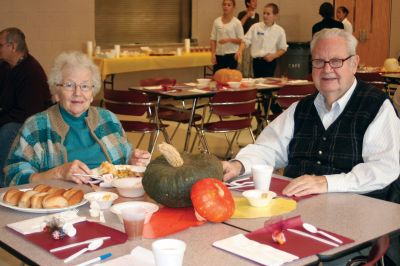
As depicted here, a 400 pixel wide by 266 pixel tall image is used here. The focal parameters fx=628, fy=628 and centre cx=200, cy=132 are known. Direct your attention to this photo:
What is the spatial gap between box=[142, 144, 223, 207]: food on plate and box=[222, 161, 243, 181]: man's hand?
1.13ft

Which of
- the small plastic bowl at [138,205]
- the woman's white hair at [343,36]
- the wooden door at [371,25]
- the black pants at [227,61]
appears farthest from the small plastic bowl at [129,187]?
the wooden door at [371,25]

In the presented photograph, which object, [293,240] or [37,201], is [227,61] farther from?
[293,240]

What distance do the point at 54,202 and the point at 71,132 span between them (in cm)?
91

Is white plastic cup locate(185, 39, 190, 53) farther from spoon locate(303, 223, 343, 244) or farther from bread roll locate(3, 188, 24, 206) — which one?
spoon locate(303, 223, 343, 244)

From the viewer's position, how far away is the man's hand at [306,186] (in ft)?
7.93

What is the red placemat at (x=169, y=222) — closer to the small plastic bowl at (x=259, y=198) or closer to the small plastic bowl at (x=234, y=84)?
the small plastic bowl at (x=259, y=198)

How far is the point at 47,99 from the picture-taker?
5.00m

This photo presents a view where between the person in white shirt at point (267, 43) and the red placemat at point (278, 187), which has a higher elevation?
the person in white shirt at point (267, 43)

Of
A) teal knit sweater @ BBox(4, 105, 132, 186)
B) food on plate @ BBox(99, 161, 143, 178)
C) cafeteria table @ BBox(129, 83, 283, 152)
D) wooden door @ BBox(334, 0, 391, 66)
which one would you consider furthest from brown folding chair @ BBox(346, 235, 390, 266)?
wooden door @ BBox(334, 0, 391, 66)

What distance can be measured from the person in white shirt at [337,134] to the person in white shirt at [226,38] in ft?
21.4

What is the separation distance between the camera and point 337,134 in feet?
9.25

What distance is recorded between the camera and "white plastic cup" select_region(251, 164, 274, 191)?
239cm

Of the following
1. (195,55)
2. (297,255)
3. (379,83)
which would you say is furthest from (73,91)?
(195,55)

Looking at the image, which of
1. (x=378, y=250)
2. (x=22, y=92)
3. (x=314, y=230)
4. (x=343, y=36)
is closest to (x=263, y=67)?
(x=22, y=92)
